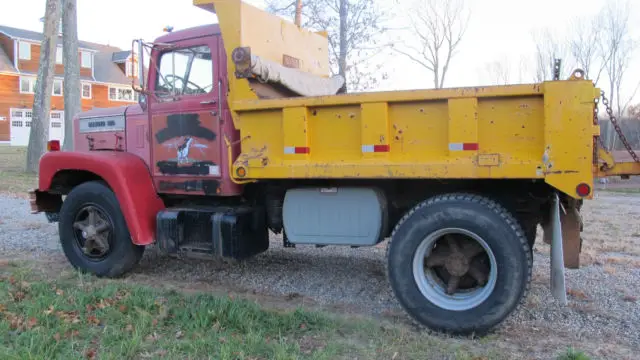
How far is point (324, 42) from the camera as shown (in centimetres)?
657

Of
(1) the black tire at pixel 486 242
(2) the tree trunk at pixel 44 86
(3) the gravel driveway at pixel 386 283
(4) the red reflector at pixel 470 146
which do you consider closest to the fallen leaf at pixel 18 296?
(3) the gravel driveway at pixel 386 283

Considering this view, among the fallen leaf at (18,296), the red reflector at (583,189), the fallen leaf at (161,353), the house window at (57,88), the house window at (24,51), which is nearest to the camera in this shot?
the fallen leaf at (161,353)

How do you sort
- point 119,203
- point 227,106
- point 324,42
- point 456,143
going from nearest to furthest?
point 456,143 < point 227,106 < point 119,203 < point 324,42

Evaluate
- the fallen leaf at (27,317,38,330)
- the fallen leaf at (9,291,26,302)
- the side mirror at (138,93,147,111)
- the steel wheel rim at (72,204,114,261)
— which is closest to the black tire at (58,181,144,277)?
the steel wheel rim at (72,204,114,261)

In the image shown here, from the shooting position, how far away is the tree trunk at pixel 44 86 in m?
17.5

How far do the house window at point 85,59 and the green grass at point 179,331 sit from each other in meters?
40.0

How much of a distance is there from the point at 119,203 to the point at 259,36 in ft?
7.34

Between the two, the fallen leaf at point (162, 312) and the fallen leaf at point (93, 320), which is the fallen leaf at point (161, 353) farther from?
the fallen leaf at point (93, 320)

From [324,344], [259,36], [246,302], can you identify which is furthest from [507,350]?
[259,36]

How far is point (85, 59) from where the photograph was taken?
1619 inches

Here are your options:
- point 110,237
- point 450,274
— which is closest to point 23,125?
point 110,237

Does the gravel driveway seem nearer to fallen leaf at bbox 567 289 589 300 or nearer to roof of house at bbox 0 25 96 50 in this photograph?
fallen leaf at bbox 567 289 589 300

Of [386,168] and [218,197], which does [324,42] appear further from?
[386,168]

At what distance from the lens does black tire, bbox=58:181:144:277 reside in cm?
571
